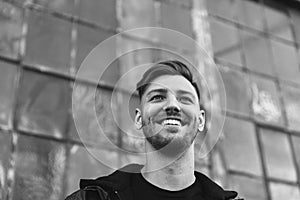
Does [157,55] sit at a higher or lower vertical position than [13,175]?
higher

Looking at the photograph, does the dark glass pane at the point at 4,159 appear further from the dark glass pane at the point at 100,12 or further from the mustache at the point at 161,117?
the mustache at the point at 161,117

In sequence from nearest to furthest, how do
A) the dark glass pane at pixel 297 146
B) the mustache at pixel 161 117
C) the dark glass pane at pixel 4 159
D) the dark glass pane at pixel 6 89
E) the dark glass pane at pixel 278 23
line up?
the mustache at pixel 161 117
the dark glass pane at pixel 4 159
the dark glass pane at pixel 6 89
the dark glass pane at pixel 297 146
the dark glass pane at pixel 278 23

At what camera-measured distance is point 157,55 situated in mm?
5105

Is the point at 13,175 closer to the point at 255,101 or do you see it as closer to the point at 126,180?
the point at 126,180

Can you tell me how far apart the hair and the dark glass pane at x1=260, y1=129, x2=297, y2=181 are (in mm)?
3510

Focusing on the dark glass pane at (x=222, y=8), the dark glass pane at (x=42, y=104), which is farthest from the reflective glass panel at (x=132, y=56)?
the dark glass pane at (x=222, y=8)

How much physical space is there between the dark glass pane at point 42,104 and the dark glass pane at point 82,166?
0.78 ft

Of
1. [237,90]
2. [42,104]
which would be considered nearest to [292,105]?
[237,90]

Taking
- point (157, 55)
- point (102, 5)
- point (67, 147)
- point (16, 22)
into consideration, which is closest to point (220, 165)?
point (157, 55)

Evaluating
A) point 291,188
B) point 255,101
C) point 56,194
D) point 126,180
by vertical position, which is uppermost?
point 255,101

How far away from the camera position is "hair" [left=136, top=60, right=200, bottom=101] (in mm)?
2326

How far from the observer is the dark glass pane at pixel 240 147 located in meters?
5.38

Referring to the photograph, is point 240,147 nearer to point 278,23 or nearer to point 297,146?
point 297,146

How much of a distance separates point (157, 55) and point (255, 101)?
1672mm
